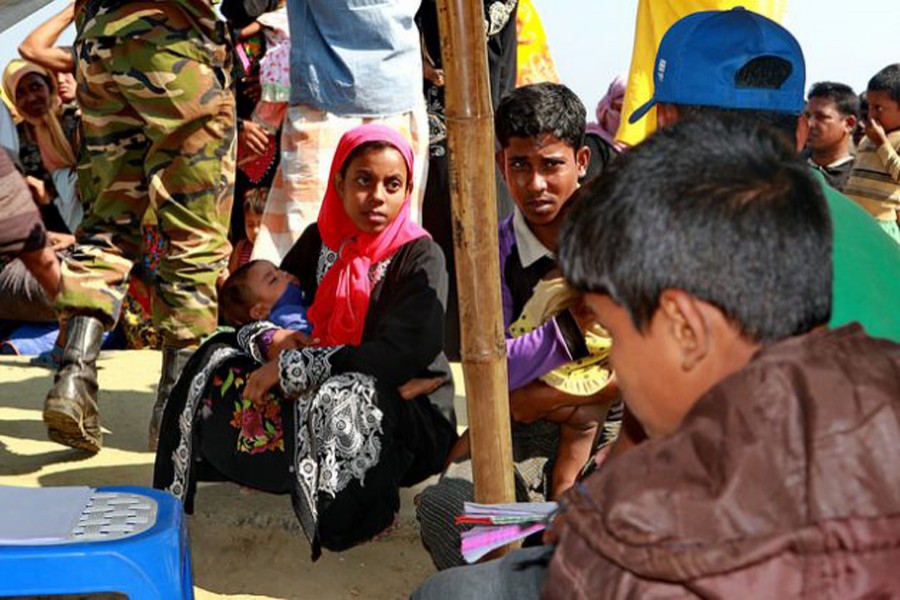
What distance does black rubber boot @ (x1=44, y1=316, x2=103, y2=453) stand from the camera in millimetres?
3781

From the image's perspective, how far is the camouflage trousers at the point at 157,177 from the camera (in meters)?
3.95

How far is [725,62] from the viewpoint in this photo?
89.9 inches

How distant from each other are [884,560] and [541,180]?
2.03 m

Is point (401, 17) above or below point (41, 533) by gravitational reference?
above

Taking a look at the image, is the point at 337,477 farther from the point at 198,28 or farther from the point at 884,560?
the point at 884,560

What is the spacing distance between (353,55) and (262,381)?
134 centimetres

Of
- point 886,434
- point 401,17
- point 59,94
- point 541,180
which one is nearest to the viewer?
point 886,434

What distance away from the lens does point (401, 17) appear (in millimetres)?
4117

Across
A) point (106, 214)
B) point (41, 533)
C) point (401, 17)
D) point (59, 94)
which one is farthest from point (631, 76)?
point (59, 94)

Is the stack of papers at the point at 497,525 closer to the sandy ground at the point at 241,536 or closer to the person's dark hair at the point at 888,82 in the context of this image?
the sandy ground at the point at 241,536

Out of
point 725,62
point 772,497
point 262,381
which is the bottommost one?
point 262,381

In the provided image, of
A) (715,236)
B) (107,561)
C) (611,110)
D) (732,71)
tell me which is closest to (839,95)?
(611,110)

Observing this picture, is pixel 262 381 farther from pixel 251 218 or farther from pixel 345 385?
pixel 251 218

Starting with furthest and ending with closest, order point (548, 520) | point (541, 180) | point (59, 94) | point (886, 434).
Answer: point (59, 94), point (541, 180), point (548, 520), point (886, 434)
